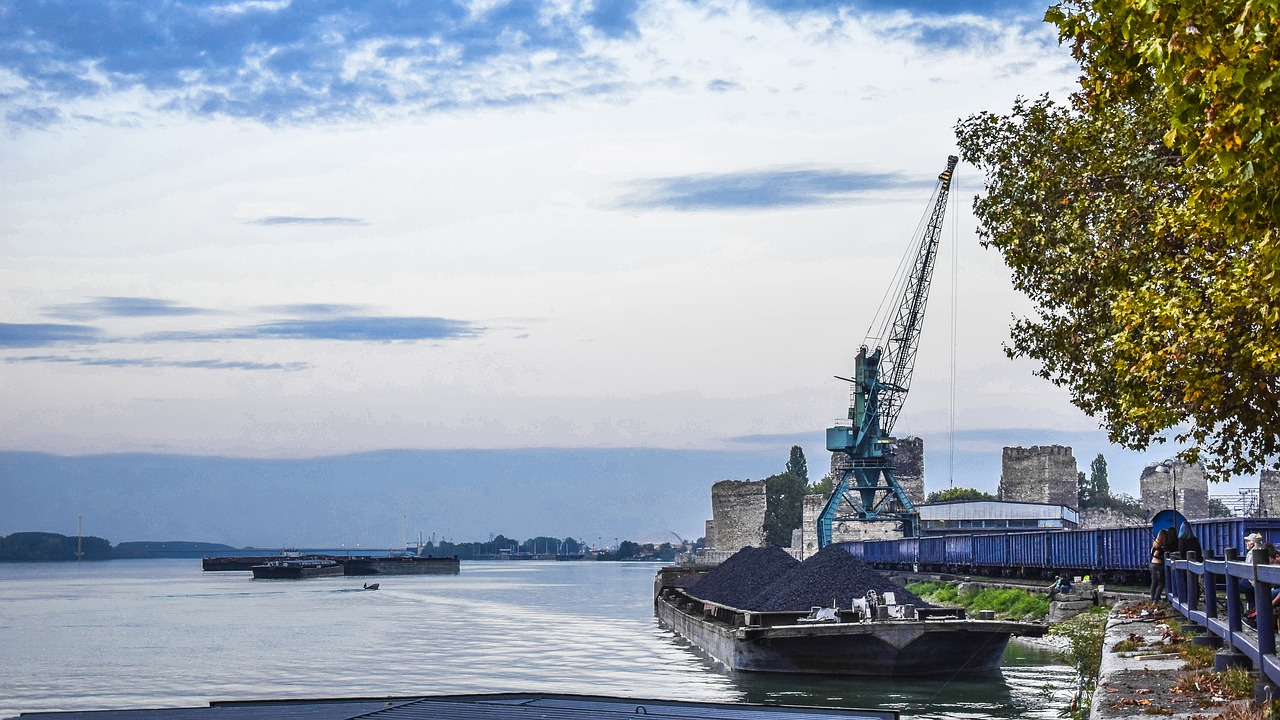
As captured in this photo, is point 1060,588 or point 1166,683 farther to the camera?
point 1060,588

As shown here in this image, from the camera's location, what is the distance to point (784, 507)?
171375mm

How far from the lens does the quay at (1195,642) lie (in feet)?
32.7

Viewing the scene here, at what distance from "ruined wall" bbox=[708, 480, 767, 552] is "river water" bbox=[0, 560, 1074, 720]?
137 ft

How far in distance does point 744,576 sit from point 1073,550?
11386 millimetres

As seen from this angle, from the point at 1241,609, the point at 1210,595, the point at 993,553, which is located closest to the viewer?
the point at 1241,609

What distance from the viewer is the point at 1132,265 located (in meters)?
22.1

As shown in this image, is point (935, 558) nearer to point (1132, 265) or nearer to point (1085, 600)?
point (1085, 600)

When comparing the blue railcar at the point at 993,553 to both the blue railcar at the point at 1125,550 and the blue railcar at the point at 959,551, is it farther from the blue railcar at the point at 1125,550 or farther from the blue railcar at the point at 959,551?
the blue railcar at the point at 1125,550

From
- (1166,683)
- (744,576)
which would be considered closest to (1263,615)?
(1166,683)

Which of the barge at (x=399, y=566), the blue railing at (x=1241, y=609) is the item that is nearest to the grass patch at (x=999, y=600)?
the blue railing at (x=1241, y=609)

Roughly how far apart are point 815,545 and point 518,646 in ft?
199

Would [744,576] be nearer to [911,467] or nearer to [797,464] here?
[911,467]

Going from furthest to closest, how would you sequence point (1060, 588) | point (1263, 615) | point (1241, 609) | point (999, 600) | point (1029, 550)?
point (1029, 550) → point (999, 600) → point (1060, 588) → point (1241, 609) → point (1263, 615)

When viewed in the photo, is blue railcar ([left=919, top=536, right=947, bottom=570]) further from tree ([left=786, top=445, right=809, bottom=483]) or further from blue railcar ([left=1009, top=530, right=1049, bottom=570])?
tree ([left=786, top=445, right=809, bottom=483])
